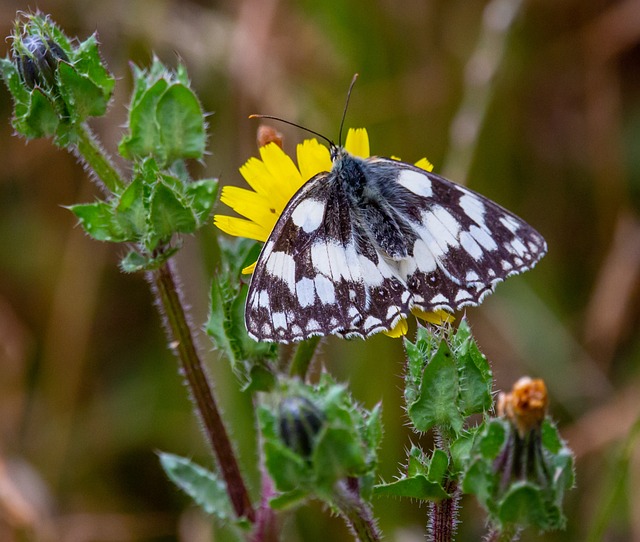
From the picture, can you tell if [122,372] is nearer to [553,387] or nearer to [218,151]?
[218,151]

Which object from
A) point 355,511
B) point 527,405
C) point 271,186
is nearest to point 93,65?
point 271,186

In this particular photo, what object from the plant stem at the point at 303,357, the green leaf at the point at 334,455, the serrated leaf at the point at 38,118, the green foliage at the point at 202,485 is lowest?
the green leaf at the point at 334,455

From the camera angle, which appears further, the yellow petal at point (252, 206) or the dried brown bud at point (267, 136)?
the dried brown bud at point (267, 136)

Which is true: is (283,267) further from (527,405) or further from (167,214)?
(527,405)

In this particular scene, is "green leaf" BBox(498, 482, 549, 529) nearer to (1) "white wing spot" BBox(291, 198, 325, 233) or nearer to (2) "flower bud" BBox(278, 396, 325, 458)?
(2) "flower bud" BBox(278, 396, 325, 458)

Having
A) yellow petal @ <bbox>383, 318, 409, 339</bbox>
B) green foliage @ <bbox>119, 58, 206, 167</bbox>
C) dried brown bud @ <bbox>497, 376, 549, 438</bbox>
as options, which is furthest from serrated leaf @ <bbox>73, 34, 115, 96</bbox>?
dried brown bud @ <bbox>497, 376, 549, 438</bbox>

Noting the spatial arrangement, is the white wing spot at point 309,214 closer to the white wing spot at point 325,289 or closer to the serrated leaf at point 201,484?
the white wing spot at point 325,289

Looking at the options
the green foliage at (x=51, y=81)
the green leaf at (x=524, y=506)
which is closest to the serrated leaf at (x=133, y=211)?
the green foliage at (x=51, y=81)
